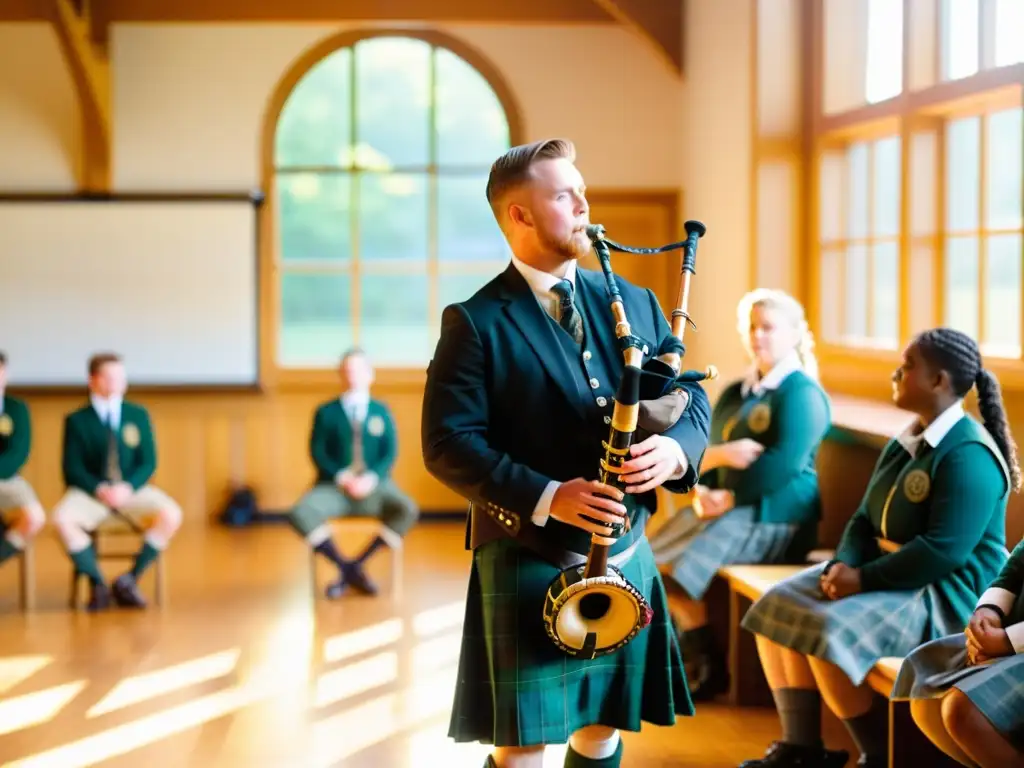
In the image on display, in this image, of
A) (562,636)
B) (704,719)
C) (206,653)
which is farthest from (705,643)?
(562,636)

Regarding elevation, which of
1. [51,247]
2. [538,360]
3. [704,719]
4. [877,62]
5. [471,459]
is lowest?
[704,719]

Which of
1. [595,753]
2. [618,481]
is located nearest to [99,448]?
[595,753]

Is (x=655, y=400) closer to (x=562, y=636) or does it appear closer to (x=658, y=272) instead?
(x=562, y=636)

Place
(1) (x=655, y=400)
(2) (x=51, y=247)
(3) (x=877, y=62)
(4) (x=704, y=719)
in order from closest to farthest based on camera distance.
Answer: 1. (1) (x=655, y=400)
2. (4) (x=704, y=719)
3. (3) (x=877, y=62)
4. (2) (x=51, y=247)

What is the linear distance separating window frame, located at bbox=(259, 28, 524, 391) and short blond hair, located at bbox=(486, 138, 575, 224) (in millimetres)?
5963

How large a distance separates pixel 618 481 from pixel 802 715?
1.76 meters

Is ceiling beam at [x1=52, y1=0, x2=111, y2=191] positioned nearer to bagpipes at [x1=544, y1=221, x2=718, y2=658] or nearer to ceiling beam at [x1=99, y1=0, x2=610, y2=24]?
ceiling beam at [x1=99, y1=0, x2=610, y2=24]

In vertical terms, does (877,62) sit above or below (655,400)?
above

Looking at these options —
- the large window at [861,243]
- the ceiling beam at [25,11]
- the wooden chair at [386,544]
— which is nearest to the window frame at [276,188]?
the ceiling beam at [25,11]

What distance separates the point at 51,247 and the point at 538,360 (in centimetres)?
646

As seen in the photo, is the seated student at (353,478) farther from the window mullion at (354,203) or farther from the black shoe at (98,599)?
the window mullion at (354,203)

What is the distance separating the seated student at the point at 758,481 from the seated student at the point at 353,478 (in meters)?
1.95

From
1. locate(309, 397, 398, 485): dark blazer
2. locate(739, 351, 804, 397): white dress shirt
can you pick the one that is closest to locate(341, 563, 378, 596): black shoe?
locate(309, 397, 398, 485): dark blazer

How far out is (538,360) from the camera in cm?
220
